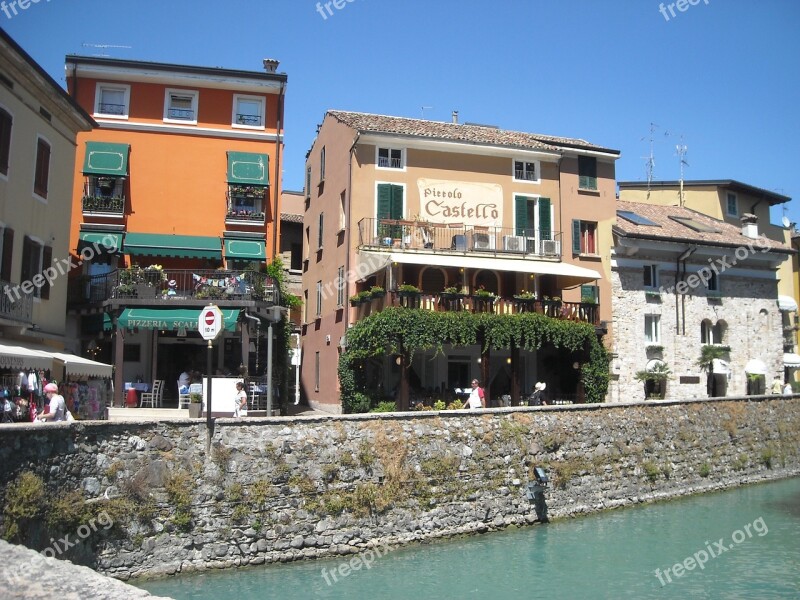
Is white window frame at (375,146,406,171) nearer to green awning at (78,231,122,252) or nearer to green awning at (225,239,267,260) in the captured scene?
green awning at (225,239,267,260)

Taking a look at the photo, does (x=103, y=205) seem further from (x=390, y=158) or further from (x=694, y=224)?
(x=694, y=224)

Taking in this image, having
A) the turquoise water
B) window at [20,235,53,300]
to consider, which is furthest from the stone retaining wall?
window at [20,235,53,300]

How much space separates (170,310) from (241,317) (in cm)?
239

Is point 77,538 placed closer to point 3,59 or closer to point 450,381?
point 3,59

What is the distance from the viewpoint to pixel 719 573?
1638cm

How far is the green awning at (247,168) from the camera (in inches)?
1142

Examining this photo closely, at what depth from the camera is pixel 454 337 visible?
2681 cm

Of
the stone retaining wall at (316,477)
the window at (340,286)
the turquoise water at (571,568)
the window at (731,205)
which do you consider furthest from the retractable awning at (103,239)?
the window at (731,205)

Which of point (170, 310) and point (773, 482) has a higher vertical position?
point (170, 310)

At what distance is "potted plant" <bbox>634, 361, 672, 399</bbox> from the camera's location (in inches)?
1294

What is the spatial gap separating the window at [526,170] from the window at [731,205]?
16926 millimetres

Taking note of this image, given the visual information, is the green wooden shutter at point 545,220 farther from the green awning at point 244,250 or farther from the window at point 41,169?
the window at point 41,169

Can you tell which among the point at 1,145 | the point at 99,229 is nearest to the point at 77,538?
the point at 1,145

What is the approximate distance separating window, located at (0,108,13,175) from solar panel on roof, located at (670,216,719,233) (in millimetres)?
29557
